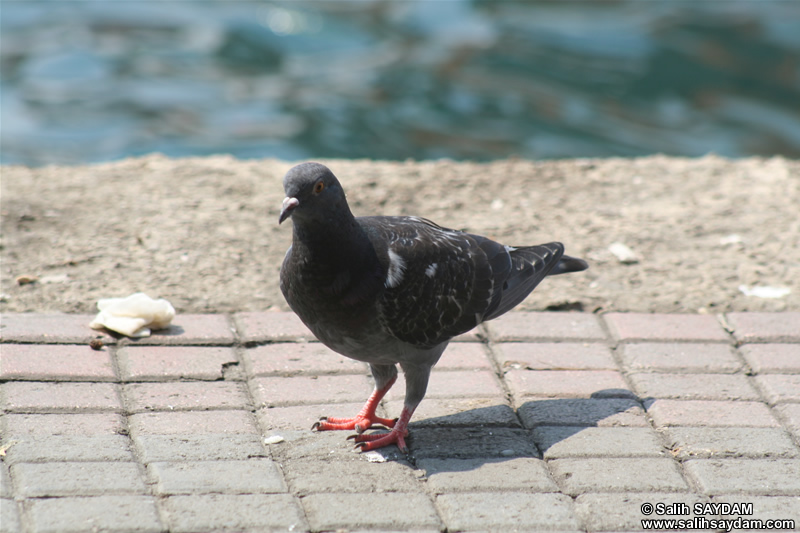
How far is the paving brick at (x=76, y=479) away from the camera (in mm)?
2840

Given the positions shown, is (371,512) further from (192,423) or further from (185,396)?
(185,396)

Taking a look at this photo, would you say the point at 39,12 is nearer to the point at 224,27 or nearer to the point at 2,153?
the point at 224,27

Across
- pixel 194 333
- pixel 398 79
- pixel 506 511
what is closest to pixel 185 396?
pixel 194 333

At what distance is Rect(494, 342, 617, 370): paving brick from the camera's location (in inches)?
153

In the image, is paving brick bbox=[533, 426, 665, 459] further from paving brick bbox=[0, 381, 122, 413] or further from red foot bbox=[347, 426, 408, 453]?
paving brick bbox=[0, 381, 122, 413]

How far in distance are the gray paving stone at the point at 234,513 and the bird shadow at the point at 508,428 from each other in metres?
0.53

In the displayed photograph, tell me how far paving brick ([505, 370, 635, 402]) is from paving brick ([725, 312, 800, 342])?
0.72 metres

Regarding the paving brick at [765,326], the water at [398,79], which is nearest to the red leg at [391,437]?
the paving brick at [765,326]

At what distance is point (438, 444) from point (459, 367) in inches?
23.0

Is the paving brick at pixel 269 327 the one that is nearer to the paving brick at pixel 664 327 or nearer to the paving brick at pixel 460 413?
the paving brick at pixel 460 413

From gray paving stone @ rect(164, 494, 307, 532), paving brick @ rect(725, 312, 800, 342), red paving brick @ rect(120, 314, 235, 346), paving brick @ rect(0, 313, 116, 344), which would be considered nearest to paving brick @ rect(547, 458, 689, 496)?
gray paving stone @ rect(164, 494, 307, 532)

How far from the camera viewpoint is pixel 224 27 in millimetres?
12211

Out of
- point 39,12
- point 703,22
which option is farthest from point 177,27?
point 703,22

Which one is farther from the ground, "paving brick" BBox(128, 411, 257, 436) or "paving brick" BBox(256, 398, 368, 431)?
"paving brick" BBox(128, 411, 257, 436)
